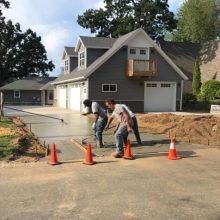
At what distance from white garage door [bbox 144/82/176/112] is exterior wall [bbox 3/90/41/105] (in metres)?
25.1

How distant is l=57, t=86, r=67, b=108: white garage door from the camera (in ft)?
121

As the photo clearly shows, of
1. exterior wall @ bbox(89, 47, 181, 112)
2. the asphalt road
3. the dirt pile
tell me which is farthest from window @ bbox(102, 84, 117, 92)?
the asphalt road

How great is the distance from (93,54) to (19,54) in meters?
32.8

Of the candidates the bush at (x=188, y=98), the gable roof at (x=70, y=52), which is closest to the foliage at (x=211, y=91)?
the bush at (x=188, y=98)

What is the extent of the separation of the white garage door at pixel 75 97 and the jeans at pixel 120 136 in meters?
20.5

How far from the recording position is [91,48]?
3098 centimetres

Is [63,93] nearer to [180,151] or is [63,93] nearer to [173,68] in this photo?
[173,68]

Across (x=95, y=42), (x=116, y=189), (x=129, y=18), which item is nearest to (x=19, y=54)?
(x=129, y=18)

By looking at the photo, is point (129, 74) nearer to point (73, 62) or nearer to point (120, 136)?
point (73, 62)

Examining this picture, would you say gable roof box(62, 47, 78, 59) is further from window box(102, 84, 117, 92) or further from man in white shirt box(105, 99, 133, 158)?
man in white shirt box(105, 99, 133, 158)

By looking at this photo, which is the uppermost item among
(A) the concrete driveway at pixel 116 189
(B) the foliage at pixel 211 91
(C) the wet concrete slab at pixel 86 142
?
(B) the foliage at pixel 211 91

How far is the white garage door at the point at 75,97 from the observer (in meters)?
31.5

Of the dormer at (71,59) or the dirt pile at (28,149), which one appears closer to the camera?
the dirt pile at (28,149)

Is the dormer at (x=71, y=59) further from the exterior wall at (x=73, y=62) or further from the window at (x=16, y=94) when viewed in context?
the window at (x=16, y=94)
